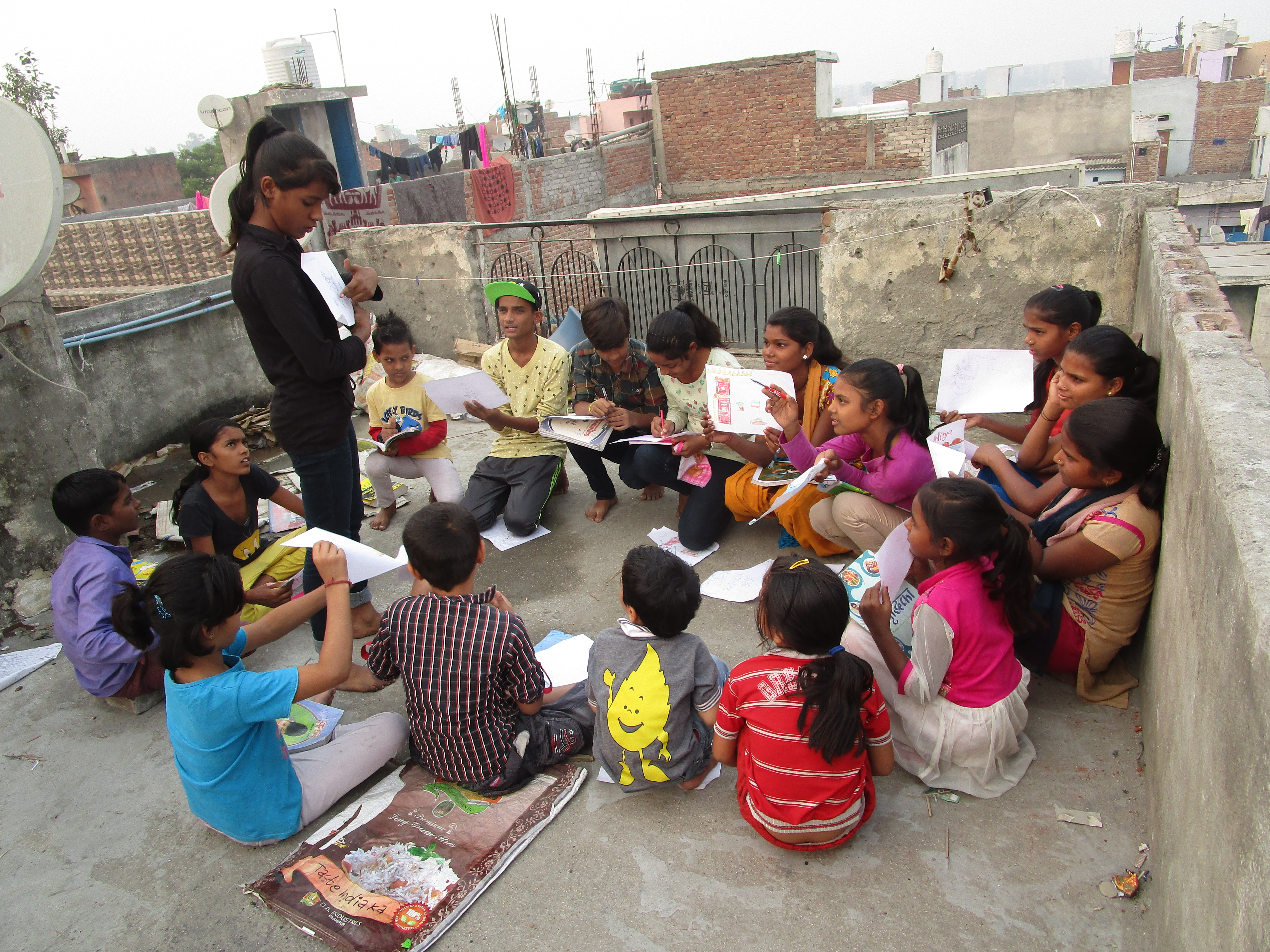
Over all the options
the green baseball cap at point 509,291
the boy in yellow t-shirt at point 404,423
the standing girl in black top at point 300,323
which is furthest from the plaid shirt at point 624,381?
the standing girl in black top at point 300,323

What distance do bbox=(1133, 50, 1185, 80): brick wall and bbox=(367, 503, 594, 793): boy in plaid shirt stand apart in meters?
57.4

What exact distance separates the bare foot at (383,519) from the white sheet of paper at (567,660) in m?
1.74

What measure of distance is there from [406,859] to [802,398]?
2584 millimetres

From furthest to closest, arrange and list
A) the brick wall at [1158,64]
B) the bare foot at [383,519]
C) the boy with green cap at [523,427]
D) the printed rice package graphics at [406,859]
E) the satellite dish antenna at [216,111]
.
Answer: the brick wall at [1158,64], the satellite dish antenna at [216,111], the bare foot at [383,519], the boy with green cap at [523,427], the printed rice package graphics at [406,859]

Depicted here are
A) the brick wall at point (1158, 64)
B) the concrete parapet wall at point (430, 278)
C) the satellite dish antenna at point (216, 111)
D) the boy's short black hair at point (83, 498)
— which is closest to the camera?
the boy's short black hair at point (83, 498)

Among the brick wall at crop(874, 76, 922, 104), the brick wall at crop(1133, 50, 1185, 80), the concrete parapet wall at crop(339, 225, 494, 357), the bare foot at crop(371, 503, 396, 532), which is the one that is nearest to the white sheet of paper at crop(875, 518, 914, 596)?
the bare foot at crop(371, 503, 396, 532)

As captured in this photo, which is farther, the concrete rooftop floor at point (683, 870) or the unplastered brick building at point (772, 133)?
the unplastered brick building at point (772, 133)

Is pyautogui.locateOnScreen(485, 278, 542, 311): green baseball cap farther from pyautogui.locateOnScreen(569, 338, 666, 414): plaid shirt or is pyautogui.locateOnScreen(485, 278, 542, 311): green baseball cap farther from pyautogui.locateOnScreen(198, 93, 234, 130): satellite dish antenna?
pyautogui.locateOnScreen(198, 93, 234, 130): satellite dish antenna

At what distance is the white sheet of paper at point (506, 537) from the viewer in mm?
4297

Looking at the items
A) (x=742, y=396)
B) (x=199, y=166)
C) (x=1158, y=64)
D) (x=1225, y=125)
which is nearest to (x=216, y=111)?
(x=742, y=396)

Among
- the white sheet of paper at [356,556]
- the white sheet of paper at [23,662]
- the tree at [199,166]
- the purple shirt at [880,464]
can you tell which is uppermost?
the tree at [199,166]

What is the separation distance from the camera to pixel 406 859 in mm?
2250

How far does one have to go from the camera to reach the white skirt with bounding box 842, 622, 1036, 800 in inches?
91.1

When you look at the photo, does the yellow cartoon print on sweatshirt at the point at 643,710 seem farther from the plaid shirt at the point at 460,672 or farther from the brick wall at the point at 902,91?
the brick wall at the point at 902,91
